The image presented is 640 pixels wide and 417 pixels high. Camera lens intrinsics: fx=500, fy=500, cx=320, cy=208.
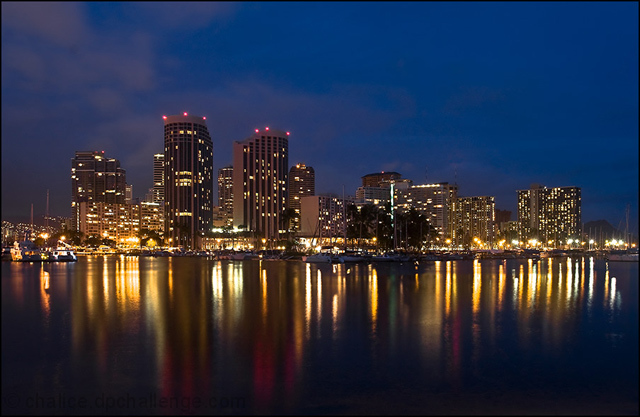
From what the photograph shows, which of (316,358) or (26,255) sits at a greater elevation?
(316,358)

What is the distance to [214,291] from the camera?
4544cm

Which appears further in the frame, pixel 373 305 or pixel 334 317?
pixel 373 305

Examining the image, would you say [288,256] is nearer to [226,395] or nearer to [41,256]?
[41,256]

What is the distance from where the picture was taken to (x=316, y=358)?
63.6 ft

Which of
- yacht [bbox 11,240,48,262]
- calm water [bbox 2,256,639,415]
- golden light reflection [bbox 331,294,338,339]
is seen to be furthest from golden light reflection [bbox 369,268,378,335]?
yacht [bbox 11,240,48,262]

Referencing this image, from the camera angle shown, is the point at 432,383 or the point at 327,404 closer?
the point at 327,404

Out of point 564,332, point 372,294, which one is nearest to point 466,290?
point 372,294

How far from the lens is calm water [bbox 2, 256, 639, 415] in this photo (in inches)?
565

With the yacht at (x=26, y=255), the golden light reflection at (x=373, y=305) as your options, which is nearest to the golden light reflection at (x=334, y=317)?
the golden light reflection at (x=373, y=305)

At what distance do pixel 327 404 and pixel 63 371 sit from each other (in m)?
9.61

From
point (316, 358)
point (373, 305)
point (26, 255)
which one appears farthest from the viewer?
point (26, 255)

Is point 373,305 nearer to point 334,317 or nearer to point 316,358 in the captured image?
point 334,317

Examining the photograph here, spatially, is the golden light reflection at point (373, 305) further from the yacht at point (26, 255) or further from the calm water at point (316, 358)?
the yacht at point (26, 255)

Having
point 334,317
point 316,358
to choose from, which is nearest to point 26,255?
point 334,317
